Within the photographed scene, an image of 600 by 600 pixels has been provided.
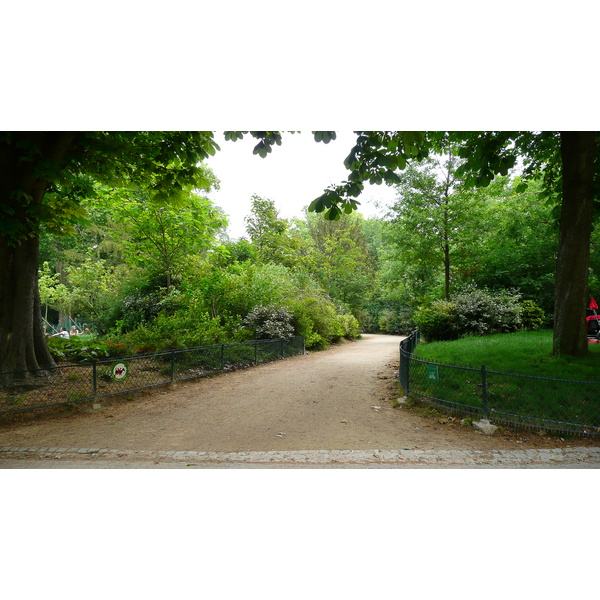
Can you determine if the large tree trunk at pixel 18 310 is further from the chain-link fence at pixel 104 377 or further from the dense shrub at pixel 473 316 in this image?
the dense shrub at pixel 473 316

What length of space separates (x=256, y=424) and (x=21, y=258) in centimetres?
582

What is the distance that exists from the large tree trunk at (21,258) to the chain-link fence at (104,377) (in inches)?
10.0

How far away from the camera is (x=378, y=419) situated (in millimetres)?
5750

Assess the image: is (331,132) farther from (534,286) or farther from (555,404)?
(534,286)

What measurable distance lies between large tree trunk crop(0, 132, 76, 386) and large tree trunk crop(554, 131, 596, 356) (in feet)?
30.9

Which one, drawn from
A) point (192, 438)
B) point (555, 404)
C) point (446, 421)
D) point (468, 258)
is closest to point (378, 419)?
point (446, 421)

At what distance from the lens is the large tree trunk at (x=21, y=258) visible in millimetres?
6203

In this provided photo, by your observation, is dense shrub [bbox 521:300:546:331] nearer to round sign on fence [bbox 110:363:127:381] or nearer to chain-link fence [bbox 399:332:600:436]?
chain-link fence [bbox 399:332:600:436]

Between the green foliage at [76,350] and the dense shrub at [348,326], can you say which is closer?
the green foliage at [76,350]

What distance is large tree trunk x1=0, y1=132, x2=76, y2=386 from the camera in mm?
A: 6203

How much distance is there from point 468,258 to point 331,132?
12924 millimetres

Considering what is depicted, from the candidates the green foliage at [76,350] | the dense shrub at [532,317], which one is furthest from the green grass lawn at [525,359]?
the green foliage at [76,350]

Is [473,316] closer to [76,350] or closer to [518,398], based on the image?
[518,398]

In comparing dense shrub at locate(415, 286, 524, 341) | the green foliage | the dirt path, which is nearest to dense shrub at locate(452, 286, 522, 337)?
dense shrub at locate(415, 286, 524, 341)
